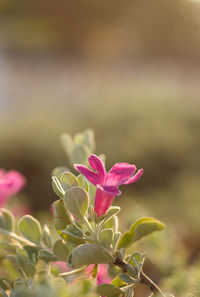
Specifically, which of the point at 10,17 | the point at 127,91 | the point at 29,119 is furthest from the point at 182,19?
the point at 29,119

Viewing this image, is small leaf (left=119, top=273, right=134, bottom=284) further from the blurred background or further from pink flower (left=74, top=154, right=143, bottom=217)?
the blurred background

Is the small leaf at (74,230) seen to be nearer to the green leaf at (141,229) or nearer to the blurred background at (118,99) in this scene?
the green leaf at (141,229)

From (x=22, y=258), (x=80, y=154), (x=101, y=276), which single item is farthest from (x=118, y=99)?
(x=22, y=258)

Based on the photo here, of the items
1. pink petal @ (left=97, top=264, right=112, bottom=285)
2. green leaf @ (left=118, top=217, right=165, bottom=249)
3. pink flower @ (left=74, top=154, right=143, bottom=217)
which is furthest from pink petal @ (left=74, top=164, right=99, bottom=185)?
pink petal @ (left=97, top=264, right=112, bottom=285)

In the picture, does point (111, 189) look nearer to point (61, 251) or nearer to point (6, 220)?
point (61, 251)

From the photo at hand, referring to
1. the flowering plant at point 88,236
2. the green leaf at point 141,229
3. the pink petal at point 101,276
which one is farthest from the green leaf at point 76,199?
the pink petal at point 101,276

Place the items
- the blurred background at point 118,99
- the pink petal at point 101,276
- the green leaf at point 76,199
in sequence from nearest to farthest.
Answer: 1. the green leaf at point 76,199
2. the pink petal at point 101,276
3. the blurred background at point 118,99
